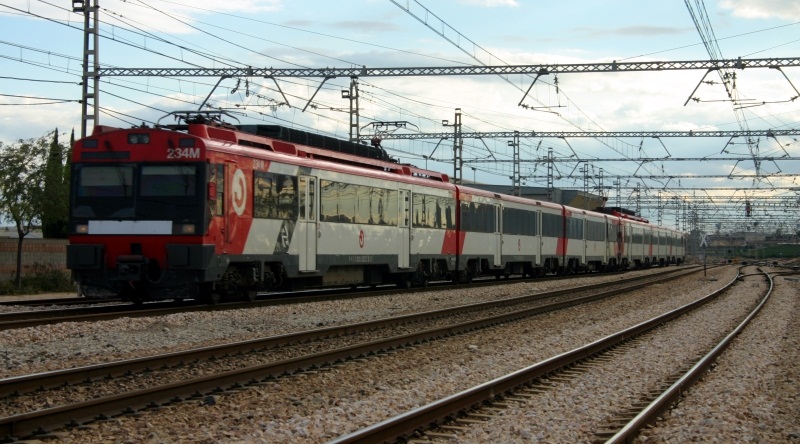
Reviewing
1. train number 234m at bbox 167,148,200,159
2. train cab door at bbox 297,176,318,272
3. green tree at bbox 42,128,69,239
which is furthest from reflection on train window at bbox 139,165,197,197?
green tree at bbox 42,128,69,239

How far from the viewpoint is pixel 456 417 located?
8.12 meters

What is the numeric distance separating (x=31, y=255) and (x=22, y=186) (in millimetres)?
2337

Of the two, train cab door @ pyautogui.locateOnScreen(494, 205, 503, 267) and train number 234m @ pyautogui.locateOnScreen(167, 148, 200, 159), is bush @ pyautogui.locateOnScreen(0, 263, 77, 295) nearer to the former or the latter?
train number 234m @ pyautogui.locateOnScreen(167, 148, 200, 159)

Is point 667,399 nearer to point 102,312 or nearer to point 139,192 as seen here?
point 139,192

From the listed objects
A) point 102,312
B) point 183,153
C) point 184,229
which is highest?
point 183,153

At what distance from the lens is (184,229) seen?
1639cm

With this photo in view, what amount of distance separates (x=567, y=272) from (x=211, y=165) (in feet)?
93.6

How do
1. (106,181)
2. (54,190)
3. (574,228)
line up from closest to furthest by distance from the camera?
(106,181), (54,190), (574,228)

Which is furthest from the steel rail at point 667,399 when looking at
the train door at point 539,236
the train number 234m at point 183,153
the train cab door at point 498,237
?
the train door at point 539,236

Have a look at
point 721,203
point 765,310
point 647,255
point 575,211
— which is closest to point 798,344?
point 765,310

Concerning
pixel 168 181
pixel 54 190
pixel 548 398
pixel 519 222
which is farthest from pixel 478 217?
pixel 548 398

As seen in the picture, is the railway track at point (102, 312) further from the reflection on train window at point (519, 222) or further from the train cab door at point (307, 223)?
the reflection on train window at point (519, 222)

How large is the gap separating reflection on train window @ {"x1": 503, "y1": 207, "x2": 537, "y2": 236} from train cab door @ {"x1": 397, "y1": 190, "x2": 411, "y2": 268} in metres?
8.35

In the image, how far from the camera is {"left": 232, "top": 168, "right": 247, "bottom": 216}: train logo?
17164 mm
